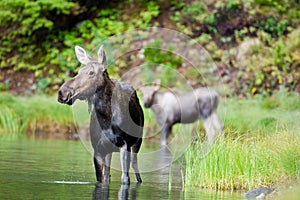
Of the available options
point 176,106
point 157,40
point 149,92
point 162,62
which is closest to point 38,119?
point 149,92

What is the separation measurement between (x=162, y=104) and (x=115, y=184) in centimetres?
1193

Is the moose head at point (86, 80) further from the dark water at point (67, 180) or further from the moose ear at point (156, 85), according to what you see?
the moose ear at point (156, 85)

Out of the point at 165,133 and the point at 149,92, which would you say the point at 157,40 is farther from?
the point at 165,133

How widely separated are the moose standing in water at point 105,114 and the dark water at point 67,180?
352 millimetres

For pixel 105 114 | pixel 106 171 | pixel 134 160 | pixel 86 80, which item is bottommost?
pixel 106 171

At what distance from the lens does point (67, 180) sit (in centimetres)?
1122

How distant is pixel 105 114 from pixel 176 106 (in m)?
12.1

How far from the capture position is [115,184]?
11297mm

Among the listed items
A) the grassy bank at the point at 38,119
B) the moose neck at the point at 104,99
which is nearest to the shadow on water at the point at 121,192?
the moose neck at the point at 104,99

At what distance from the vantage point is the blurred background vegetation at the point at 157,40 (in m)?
27.0

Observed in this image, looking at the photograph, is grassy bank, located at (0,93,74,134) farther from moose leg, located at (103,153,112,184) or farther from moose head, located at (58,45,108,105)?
moose head, located at (58,45,108,105)

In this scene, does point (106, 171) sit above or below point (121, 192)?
above

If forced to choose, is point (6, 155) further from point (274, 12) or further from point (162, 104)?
point (274, 12)

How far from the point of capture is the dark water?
9.77m
